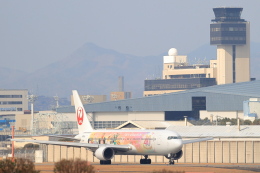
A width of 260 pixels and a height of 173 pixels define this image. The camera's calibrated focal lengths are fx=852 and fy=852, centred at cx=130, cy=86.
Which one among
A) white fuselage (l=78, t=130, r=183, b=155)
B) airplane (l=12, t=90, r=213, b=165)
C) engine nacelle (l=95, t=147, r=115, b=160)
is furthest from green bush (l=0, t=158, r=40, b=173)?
engine nacelle (l=95, t=147, r=115, b=160)

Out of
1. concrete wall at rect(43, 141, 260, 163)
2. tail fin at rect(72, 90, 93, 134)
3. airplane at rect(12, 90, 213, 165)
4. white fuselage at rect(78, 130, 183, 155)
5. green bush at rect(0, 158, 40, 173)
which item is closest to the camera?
green bush at rect(0, 158, 40, 173)

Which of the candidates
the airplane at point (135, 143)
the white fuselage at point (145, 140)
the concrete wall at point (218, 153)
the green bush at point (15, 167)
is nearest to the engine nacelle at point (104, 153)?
the airplane at point (135, 143)

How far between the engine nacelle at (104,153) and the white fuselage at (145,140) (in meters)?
1.93

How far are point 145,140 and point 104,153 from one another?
16.2 ft

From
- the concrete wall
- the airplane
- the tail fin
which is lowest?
the concrete wall

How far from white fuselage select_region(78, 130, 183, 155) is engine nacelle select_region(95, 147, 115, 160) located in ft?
6.32

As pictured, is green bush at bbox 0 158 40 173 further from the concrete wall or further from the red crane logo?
the concrete wall

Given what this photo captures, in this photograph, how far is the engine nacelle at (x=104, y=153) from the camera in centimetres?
9450

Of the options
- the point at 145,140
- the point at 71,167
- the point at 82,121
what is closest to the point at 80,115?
the point at 82,121

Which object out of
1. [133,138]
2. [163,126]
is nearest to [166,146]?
[133,138]

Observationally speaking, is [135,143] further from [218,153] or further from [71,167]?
[71,167]

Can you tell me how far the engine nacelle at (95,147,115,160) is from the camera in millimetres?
94500

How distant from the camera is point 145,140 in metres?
93.6

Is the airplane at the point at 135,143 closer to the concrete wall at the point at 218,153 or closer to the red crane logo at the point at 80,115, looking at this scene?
the red crane logo at the point at 80,115
